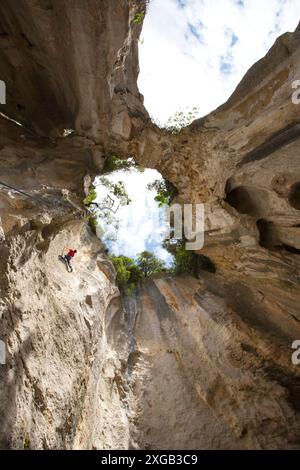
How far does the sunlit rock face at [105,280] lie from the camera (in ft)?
19.4

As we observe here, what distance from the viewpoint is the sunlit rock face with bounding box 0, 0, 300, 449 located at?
19.4 feet

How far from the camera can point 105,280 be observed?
12.9 meters

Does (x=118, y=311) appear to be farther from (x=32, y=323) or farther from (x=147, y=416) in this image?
(x=32, y=323)

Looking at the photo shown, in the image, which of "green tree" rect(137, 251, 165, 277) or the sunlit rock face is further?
"green tree" rect(137, 251, 165, 277)

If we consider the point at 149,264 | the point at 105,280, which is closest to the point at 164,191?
the point at 105,280

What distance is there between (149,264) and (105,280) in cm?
704

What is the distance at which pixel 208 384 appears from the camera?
900 centimetres

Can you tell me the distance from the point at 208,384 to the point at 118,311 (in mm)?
5843

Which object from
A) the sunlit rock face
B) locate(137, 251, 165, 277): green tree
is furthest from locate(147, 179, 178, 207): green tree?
locate(137, 251, 165, 277): green tree

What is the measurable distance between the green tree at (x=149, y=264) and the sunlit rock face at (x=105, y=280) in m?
6.69

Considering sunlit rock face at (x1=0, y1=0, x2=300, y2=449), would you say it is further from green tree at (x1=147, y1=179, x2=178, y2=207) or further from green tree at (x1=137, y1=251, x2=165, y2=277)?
green tree at (x1=137, y1=251, x2=165, y2=277)

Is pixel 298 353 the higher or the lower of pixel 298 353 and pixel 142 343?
the higher

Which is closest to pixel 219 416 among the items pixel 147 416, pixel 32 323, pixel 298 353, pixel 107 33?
pixel 147 416

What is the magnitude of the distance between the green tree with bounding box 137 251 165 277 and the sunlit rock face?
6.69m
